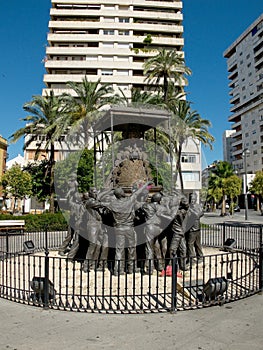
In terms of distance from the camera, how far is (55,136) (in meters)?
25.9

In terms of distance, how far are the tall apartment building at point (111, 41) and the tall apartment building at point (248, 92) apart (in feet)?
64.6

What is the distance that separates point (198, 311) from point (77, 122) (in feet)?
72.2

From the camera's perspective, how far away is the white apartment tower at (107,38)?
180 ft

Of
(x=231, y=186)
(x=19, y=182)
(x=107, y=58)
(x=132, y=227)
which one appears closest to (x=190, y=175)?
(x=231, y=186)

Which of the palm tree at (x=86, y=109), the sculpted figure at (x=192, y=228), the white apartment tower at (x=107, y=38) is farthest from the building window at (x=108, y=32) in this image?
the sculpted figure at (x=192, y=228)

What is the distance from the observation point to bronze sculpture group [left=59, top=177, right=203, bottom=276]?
28.9 feet

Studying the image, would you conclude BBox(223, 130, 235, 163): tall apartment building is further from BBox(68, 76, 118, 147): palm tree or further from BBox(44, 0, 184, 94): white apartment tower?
BBox(68, 76, 118, 147): palm tree

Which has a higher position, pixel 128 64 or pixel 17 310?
pixel 128 64

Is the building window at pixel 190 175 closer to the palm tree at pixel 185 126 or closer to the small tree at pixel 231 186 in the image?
the small tree at pixel 231 186

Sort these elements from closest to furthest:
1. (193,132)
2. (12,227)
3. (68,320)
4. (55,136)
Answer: (68,320), (12,227), (55,136), (193,132)

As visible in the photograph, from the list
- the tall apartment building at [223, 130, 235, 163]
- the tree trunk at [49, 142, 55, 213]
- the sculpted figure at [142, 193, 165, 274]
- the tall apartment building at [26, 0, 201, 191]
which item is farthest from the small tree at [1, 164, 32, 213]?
the tall apartment building at [223, 130, 235, 163]

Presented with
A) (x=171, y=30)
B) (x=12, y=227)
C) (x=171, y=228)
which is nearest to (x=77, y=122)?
(x=12, y=227)

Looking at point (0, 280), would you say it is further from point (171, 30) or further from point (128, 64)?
point (171, 30)

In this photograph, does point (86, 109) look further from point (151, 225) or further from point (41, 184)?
point (151, 225)
